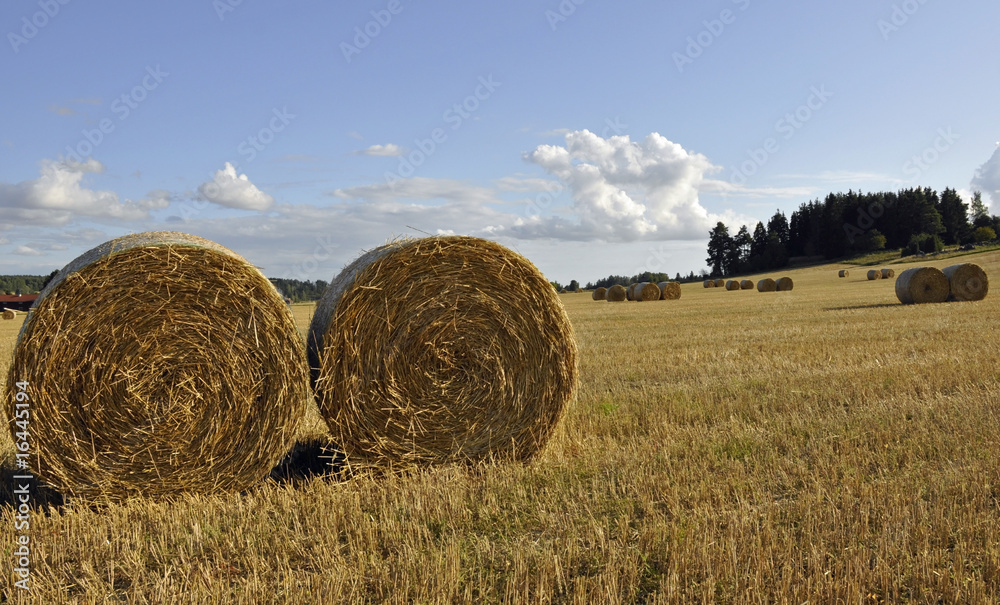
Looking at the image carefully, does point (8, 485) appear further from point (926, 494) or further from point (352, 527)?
point (926, 494)

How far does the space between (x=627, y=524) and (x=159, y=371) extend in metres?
3.31

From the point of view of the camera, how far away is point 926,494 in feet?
14.0

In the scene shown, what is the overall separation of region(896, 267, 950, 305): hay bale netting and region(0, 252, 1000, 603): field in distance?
1619 centimetres

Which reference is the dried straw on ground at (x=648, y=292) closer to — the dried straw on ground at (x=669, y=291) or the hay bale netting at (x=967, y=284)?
the dried straw on ground at (x=669, y=291)

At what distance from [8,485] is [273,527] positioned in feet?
8.04

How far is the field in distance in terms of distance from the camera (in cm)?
324

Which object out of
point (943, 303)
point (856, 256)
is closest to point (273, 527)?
point (943, 303)

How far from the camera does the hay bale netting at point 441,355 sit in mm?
5188

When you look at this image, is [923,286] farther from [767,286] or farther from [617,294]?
[767,286]

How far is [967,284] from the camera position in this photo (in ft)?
70.2

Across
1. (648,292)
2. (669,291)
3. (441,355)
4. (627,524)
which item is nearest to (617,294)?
(648,292)

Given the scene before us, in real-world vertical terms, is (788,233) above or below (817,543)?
above

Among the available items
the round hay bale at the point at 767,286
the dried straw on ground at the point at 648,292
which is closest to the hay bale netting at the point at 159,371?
the dried straw on ground at the point at 648,292

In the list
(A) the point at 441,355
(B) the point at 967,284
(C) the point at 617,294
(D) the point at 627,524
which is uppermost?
(C) the point at 617,294
